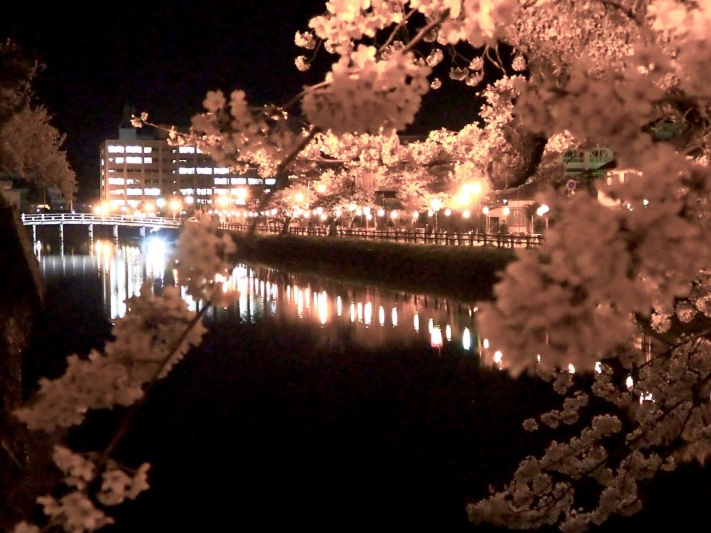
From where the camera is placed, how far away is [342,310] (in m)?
18.8

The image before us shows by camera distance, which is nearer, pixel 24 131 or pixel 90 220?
pixel 24 131

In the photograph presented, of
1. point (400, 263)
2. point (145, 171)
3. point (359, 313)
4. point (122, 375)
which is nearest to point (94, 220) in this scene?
point (145, 171)

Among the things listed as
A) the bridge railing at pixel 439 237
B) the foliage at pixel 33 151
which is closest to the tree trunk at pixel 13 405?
the foliage at pixel 33 151

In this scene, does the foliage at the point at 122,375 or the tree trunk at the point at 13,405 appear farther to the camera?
the tree trunk at the point at 13,405

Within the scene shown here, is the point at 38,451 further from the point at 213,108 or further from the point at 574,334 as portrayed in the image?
the point at 574,334

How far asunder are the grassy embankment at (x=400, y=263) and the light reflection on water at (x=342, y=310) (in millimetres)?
889

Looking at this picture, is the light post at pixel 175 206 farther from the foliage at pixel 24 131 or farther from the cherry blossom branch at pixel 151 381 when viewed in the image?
the cherry blossom branch at pixel 151 381

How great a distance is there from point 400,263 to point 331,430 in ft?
45.4

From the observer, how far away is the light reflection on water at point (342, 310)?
1509 centimetres

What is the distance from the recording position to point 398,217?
101 feet

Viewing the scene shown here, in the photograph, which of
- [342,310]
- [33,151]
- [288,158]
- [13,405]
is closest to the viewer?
[288,158]

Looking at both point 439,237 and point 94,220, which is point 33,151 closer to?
point 439,237

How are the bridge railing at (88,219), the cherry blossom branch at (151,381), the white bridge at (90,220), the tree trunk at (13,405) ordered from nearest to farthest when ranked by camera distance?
the cherry blossom branch at (151,381), the tree trunk at (13,405), the white bridge at (90,220), the bridge railing at (88,219)

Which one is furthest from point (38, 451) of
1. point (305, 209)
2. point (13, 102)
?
point (305, 209)
